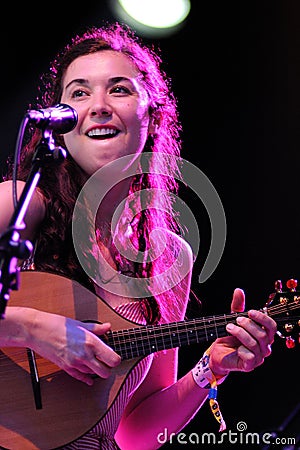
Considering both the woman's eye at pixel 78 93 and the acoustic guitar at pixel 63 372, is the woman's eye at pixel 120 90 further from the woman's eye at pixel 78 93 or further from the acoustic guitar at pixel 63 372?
the acoustic guitar at pixel 63 372

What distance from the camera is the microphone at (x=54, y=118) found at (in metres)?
1.47

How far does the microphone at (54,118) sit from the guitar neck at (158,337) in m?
0.68

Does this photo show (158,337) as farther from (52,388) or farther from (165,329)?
(52,388)

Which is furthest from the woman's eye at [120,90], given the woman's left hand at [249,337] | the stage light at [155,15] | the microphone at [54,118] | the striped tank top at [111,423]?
the stage light at [155,15]

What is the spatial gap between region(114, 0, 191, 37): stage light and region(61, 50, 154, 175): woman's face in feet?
3.69

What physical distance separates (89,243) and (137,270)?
223mm

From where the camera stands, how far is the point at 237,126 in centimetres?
311

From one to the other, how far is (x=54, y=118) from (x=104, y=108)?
0.54 m

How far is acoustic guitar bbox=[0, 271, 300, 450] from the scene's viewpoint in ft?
5.75

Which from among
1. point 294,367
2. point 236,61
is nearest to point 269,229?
point 294,367

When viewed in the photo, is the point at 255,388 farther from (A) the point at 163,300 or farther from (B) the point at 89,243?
(B) the point at 89,243

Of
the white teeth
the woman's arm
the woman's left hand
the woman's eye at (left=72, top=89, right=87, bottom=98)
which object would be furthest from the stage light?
the woman's left hand

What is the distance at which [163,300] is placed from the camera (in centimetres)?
220

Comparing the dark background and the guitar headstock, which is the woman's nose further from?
the dark background
